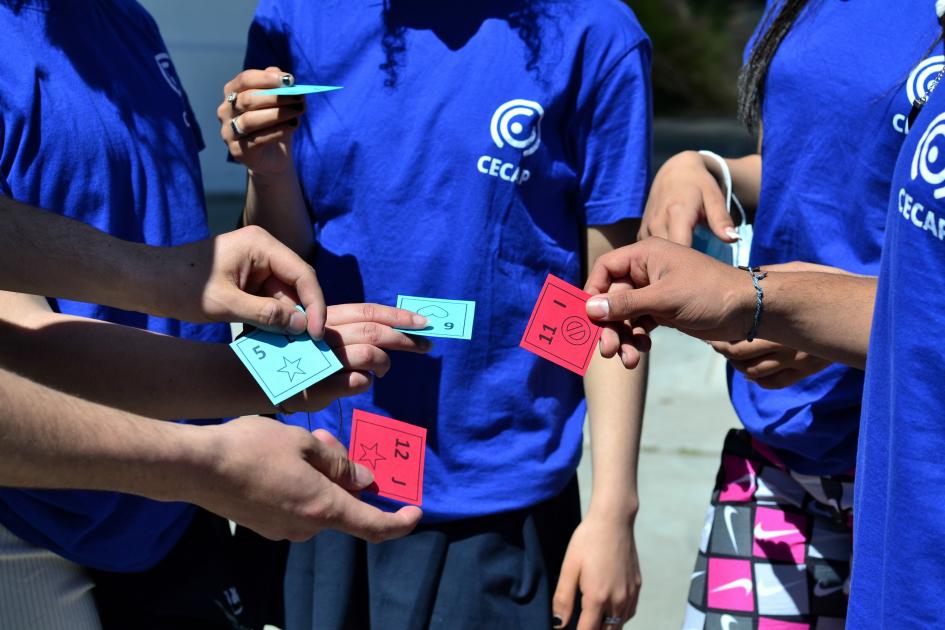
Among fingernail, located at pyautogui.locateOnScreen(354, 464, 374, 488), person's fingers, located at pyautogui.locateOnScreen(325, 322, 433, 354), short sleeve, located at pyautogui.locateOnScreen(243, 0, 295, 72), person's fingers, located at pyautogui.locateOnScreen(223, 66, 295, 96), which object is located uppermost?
short sleeve, located at pyautogui.locateOnScreen(243, 0, 295, 72)

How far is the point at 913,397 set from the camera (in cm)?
128

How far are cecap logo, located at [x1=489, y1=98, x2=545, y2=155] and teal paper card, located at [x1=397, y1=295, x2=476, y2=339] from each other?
0.32m

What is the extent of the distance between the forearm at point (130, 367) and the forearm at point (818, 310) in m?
A: 0.89

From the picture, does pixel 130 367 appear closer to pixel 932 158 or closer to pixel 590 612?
pixel 590 612

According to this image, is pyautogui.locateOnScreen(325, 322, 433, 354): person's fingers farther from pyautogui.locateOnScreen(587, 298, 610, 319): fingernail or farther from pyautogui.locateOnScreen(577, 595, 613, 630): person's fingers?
pyautogui.locateOnScreen(577, 595, 613, 630): person's fingers

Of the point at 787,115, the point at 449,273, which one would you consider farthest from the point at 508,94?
the point at 787,115

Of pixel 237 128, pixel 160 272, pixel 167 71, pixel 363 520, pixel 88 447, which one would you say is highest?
pixel 167 71

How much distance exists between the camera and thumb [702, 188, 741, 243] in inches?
76.9

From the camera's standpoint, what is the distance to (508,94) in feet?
6.24

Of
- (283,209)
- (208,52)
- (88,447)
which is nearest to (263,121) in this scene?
(283,209)

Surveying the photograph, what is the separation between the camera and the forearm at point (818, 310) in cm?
164

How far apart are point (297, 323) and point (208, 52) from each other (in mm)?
6595

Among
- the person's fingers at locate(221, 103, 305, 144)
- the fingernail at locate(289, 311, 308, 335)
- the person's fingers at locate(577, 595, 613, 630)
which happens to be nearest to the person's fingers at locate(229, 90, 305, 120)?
the person's fingers at locate(221, 103, 305, 144)

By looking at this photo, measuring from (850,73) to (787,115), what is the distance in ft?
0.52
